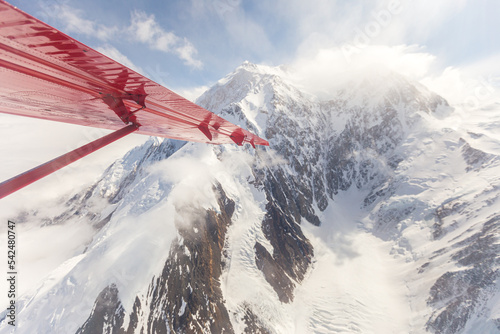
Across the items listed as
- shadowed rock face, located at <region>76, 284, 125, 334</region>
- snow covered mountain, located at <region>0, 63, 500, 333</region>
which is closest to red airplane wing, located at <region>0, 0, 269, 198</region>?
shadowed rock face, located at <region>76, 284, 125, 334</region>

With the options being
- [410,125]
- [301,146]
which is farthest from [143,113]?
[410,125]

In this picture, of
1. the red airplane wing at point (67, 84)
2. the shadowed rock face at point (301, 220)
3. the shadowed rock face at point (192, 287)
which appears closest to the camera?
the red airplane wing at point (67, 84)

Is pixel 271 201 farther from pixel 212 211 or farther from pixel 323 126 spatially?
pixel 323 126

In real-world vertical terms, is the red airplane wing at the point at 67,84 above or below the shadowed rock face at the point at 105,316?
above

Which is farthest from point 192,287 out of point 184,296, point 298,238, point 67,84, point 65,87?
point 67,84

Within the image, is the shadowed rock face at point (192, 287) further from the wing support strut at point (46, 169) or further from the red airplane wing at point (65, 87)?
the wing support strut at point (46, 169)

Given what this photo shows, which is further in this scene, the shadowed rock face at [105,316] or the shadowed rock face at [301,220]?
the shadowed rock face at [301,220]

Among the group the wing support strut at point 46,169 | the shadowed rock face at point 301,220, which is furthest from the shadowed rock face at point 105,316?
the wing support strut at point 46,169

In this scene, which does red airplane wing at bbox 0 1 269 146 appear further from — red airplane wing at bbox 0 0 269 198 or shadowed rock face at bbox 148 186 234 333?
shadowed rock face at bbox 148 186 234 333
